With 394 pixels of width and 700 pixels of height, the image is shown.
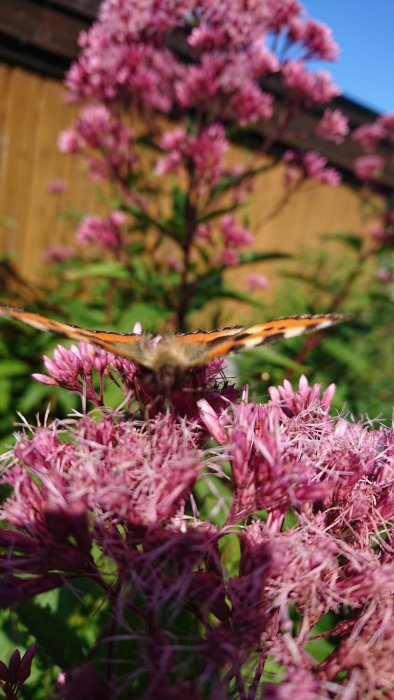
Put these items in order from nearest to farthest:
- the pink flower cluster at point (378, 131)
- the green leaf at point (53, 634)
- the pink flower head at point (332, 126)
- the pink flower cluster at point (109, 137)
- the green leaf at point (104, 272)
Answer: the green leaf at point (53, 634), the green leaf at point (104, 272), the pink flower cluster at point (109, 137), the pink flower head at point (332, 126), the pink flower cluster at point (378, 131)

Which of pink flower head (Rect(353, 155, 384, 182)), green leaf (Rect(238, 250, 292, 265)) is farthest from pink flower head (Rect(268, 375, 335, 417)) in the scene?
pink flower head (Rect(353, 155, 384, 182))

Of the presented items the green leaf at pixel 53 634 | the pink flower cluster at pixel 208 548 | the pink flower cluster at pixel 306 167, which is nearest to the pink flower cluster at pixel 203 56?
the pink flower cluster at pixel 306 167

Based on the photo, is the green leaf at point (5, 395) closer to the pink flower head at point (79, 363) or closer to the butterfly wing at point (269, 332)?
the pink flower head at point (79, 363)

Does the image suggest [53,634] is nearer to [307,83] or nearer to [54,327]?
[54,327]

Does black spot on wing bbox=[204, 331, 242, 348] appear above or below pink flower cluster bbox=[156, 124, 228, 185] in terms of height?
below

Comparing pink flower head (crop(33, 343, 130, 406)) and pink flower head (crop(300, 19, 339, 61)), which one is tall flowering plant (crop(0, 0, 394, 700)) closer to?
pink flower head (crop(33, 343, 130, 406))

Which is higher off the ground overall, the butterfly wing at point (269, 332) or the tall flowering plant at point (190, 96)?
the tall flowering plant at point (190, 96)

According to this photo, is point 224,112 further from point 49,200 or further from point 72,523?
point 49,200
